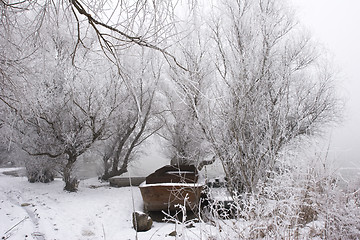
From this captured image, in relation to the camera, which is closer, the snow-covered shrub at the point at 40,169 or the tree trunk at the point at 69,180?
the tree trunk at the point at 69,180

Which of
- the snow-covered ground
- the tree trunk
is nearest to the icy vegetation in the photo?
the snow-covered ground

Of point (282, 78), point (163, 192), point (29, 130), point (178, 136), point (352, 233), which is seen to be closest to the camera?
point (352, 233)

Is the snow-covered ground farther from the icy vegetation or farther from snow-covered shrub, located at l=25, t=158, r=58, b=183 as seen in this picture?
snow-covered shrub, located at l=25, t=158, r=58, b=183

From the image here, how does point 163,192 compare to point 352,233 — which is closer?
point 352,233

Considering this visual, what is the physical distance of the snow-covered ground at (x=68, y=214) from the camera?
17.5ft

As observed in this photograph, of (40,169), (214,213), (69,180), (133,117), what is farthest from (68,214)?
(133,117)

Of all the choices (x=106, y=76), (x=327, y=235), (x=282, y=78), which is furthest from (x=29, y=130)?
(x=327, y=235)

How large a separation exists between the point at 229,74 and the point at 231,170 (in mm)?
2338

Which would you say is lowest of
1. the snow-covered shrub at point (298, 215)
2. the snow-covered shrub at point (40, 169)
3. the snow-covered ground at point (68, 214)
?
the snow-covered ground at point (68, 214)

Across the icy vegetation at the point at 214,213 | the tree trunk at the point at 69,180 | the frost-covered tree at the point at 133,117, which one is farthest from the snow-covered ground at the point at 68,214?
the frost-covered tree at the point at 133,117

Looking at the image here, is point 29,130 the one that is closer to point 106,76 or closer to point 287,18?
point 106,76

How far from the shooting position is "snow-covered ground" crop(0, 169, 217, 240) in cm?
533

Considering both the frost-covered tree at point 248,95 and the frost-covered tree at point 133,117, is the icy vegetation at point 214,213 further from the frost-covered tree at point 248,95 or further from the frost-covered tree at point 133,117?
the frost-covered tree at point 133,117

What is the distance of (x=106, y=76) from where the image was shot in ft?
33.0
